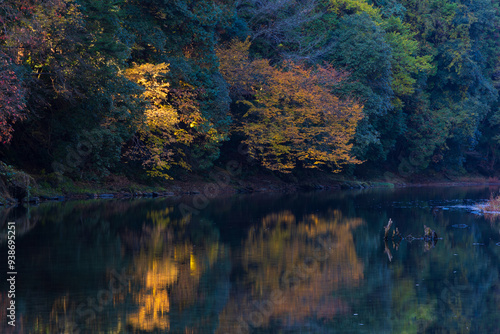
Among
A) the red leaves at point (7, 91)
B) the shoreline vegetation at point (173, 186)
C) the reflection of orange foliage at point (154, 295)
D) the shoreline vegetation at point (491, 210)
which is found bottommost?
the reflection of orange foliage at point (154, 295)

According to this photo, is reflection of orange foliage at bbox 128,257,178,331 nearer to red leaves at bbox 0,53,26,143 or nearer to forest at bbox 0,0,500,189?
red leaves at bbox 0,53,26,143

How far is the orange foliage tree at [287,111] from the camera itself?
138 ft

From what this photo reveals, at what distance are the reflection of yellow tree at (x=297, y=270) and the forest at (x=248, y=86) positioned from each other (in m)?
9.61

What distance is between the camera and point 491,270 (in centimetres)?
1323

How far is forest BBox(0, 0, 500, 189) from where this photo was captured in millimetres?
27031

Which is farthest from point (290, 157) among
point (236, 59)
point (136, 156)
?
point (136, 156)

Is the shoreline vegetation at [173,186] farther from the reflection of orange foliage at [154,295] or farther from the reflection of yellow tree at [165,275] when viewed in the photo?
the reflection of orange foliage at [154,295]

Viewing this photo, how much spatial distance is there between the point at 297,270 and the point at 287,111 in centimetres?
3173

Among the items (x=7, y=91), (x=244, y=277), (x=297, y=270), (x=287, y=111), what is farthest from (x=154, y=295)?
(x=287, y=111)

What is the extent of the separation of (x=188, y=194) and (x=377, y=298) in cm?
2799

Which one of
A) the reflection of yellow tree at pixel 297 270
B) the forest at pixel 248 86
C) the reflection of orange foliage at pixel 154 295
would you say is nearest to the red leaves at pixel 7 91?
the forest at pixel 248 86

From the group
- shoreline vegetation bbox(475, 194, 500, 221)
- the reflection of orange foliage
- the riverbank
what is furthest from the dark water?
the riverbank

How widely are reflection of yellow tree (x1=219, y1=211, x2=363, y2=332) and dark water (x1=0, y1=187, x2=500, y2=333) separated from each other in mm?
A: 28

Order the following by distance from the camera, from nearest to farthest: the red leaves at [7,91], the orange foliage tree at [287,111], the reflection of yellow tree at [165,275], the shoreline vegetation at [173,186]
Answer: the reflection of yellow tree at [165,275]
the red leaves at [7,91]
the shoreline vegetation at [173,186]
the orange foliage tree at [287,111]
